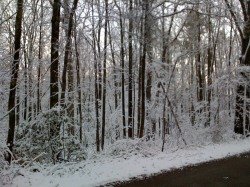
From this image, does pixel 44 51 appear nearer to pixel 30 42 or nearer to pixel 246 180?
pixel 30 42

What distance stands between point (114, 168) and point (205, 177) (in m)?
2.77

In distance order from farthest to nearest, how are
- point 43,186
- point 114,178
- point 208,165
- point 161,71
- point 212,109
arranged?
point 212,109 → point 161,71 → point 208,165 → point 114,178 → point 43,186

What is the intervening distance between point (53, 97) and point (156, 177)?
19.6 feet

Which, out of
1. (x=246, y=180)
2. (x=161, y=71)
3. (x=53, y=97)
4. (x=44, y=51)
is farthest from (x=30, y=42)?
(x=246, y=180)

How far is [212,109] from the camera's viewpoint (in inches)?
835

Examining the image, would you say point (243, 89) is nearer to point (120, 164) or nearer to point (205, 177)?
point (120, 164)

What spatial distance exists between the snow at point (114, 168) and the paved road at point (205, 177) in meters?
0.56

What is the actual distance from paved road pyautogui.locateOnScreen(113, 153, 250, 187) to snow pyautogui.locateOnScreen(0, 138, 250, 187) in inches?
22.0

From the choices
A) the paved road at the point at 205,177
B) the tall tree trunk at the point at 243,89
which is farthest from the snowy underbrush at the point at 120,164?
the tall tree trunk at the point at 243,89

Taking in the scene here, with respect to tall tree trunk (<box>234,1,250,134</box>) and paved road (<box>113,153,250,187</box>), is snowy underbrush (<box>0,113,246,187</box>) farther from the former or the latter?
tall tree trunk (<box>234,1,250,134</box>)

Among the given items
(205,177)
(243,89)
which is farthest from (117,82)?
(205,177)

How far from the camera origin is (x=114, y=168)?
10719 mm

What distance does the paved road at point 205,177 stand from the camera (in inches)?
351

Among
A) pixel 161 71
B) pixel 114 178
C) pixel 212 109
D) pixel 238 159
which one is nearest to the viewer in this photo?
pixel 114 178
